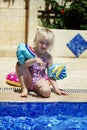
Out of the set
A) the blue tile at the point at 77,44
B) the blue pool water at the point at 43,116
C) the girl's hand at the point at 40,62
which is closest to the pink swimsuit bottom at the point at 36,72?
the girl's hand at the point at 40,62

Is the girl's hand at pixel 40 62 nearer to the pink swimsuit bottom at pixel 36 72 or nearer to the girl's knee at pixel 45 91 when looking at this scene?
the pink swimsuit bottom at pixel 36 72

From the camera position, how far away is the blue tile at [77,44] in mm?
10242

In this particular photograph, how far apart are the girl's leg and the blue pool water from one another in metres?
0.24

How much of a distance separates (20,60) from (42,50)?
35cm

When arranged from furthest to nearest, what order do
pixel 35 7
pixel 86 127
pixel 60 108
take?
pixel 35 7
pixel 60 108
pixel 86 127

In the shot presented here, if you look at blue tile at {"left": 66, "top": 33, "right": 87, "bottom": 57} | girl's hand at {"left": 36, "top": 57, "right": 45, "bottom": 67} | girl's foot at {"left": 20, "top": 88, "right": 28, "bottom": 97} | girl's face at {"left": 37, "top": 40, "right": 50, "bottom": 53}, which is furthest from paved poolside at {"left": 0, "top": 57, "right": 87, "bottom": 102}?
girl's face at {"left": 37, "top": 40, "right": 50, "bottom": 53}

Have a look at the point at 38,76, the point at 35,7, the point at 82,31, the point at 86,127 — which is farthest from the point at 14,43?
the point at 86,127

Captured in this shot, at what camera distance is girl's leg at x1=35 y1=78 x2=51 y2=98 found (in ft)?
19.9

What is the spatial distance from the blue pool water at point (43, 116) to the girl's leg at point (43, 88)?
0.24 m

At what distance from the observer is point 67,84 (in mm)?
7500

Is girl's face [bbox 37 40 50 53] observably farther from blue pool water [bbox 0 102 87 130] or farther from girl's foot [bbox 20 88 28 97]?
blue pool water [bbox 0 102 87 130]

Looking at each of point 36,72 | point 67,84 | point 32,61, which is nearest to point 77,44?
point 67,84

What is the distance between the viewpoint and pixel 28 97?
6.05m

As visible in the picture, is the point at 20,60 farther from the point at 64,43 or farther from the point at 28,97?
the point at 64,43
